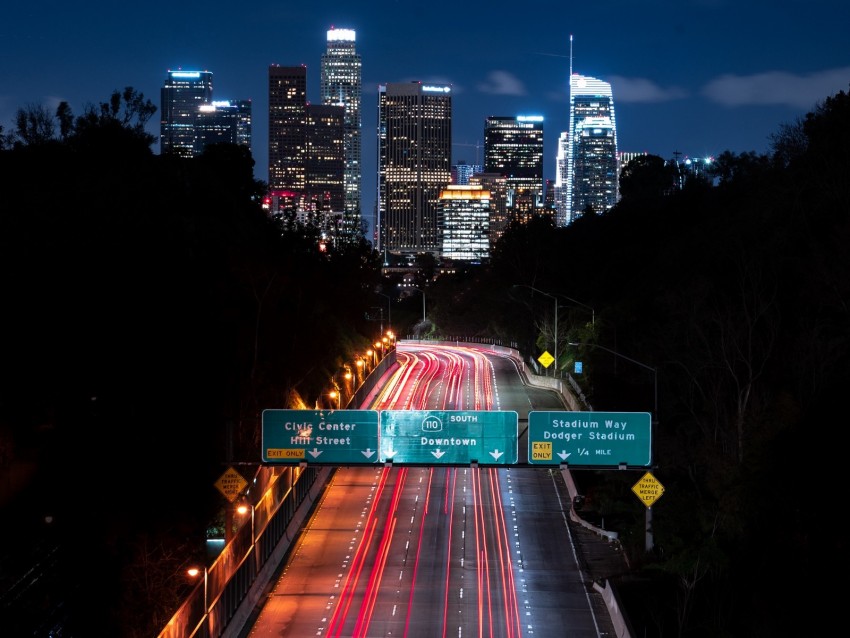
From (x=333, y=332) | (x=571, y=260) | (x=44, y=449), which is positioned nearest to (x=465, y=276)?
(x=571, y=260)

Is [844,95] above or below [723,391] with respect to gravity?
above

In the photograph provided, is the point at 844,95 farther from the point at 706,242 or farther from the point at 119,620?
the point at 119,620

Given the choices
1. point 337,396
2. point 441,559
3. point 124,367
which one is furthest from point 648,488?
point 337,396

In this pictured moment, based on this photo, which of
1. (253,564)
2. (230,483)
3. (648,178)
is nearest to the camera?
(253,564)

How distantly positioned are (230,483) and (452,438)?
6.56 m

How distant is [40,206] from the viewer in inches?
1758

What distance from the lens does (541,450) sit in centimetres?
3027

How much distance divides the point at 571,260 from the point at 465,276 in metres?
59.9

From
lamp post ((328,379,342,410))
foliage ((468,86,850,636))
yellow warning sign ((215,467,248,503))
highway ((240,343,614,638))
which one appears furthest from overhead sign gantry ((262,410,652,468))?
lamp post ((328,379,342,410))

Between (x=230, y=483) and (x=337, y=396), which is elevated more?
(x=230, y=483)

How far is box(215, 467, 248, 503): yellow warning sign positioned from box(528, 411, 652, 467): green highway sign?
847cm

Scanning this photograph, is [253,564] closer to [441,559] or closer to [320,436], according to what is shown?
[320,436]

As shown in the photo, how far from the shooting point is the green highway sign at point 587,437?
30188mm

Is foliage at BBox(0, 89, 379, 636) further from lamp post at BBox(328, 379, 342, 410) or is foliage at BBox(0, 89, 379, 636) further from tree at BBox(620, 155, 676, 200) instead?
tree at BBox(620, 155, 676, 200)
